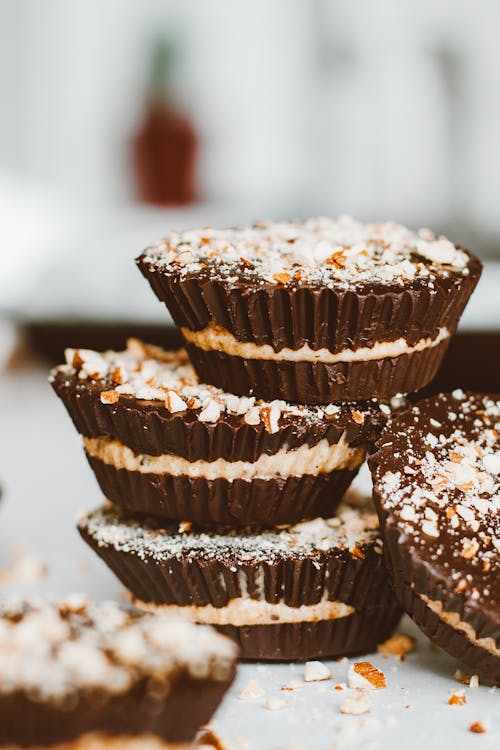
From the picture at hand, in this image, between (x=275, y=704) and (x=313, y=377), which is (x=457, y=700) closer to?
(x=275, y=704)

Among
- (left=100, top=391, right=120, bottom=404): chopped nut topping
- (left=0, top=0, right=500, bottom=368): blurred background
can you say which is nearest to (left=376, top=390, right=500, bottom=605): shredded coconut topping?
(left=100, top=391, right=120, bottom=404): chopped nut topping

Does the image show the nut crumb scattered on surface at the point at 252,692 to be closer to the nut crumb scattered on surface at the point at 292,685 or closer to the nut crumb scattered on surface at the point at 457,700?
the nut crumb scattered on surface at the point at 292,685

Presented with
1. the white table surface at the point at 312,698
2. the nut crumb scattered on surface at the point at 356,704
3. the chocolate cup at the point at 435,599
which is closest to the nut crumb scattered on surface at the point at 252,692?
the white table surface at the point at 312,698

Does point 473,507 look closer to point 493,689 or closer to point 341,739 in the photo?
point 493,689

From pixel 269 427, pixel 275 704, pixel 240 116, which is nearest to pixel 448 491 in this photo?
pixel 269 427

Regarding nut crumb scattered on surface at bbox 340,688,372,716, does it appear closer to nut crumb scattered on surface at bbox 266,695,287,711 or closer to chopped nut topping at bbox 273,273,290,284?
nut crumb scattered on surface at bbox 266,695,287,711

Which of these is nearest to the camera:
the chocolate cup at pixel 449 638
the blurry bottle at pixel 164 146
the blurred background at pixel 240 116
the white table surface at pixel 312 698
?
the white table surface at pixel 312 698
